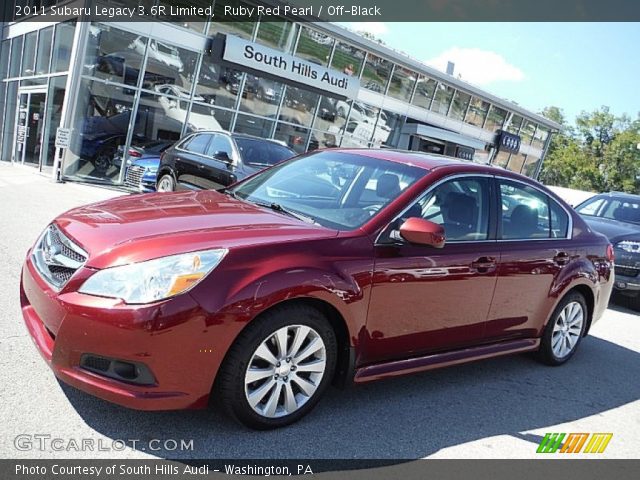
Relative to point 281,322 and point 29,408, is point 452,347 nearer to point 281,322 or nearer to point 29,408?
point 281,322

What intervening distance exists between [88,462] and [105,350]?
520 mm

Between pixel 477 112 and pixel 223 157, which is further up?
pixel 477 112

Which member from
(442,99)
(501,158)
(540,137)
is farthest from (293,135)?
(540,137)

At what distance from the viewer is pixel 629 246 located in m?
8.20

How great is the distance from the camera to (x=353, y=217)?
3684 millimetres

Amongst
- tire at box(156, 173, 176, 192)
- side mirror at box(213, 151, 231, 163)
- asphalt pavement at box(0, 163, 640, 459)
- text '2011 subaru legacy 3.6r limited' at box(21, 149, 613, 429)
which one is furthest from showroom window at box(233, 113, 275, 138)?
text '2011 subaru legacy 3.6r limited' at box(21, 149, 613, 429)

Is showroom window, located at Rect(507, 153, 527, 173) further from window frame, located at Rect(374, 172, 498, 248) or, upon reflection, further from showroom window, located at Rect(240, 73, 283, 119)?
window frame, located at Rect(374, 172, 498, 248)

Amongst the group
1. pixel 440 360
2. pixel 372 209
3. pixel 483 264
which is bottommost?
pixel 440 360

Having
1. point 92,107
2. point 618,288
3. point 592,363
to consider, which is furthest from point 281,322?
point 92,107

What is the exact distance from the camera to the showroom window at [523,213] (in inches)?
175

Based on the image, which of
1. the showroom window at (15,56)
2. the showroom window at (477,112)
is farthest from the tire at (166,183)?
the showroom window at (477,112)

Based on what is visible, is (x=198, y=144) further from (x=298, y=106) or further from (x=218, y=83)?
(x=298, y=106)

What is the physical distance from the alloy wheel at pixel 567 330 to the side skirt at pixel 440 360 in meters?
0.30

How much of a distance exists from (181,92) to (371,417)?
1454 cm
